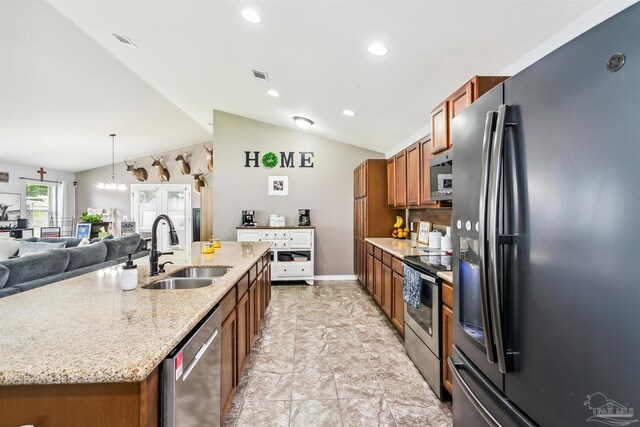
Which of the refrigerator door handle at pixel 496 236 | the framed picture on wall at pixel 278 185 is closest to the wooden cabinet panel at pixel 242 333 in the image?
the refrigerator door handle at pixel 496 236

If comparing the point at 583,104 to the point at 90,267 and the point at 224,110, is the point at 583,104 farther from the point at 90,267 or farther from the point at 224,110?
the point at 224,110

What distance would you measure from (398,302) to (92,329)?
2.59 meters

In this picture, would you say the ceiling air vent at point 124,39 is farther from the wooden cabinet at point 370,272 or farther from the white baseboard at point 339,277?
the white baseboard at point 339,277

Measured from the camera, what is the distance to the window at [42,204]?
703cm

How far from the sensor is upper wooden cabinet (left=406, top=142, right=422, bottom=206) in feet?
10.8

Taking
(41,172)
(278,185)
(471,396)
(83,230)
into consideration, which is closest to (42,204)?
(41,172)

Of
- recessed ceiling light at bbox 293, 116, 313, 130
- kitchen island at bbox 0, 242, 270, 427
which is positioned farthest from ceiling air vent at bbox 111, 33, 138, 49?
kitchen island at bbox 0, 242, 270, 427

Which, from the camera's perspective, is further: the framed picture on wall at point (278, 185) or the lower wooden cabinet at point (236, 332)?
the framed picture on wall at point (278, 185)

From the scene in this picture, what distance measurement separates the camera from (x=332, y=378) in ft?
7.70

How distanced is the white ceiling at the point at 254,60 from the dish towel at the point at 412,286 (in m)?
1.69

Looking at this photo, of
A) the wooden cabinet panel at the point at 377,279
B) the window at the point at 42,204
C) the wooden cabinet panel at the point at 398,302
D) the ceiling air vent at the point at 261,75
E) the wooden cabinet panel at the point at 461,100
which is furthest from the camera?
the window at the point at 42,204

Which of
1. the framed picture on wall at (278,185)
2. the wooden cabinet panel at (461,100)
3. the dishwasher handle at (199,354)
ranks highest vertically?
the wooden cabinet panel at (461,100)

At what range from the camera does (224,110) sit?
18.4ft

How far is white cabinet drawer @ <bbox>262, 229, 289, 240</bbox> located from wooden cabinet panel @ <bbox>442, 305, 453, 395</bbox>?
144 inches
